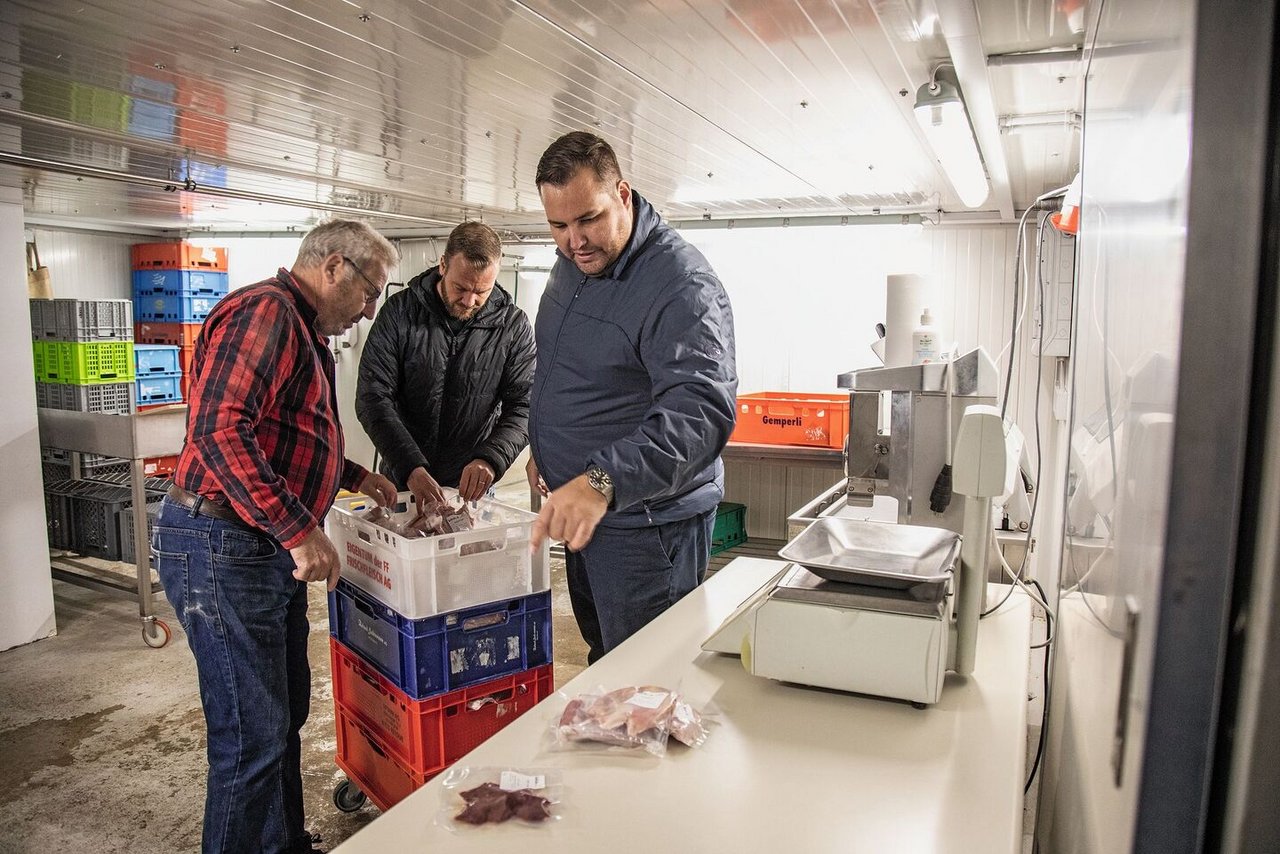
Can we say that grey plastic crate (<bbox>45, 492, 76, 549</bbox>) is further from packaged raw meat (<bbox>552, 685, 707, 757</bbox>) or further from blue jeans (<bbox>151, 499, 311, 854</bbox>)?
packaged raw meat (<bbox>552, 685, 707, 757</bbox>)

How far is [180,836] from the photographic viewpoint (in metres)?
2.69

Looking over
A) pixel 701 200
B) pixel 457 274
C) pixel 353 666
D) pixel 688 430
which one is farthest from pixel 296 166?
pixel 688 430

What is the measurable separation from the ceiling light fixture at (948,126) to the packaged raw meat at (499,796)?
2.36m

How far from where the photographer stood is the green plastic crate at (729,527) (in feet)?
18.7

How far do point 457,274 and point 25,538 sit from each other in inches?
118

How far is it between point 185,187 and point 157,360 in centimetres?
341

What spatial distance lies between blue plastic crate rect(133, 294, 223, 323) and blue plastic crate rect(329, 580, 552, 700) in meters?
6.56

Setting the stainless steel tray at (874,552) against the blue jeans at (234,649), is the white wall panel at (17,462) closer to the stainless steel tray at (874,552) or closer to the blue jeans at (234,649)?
the blue jeans at (234,649)

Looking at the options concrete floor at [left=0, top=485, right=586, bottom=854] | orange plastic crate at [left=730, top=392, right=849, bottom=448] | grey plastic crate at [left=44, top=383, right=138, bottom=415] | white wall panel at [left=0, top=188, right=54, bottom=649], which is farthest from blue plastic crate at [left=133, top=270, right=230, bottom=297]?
orange plastic crate at [left=730, top=392, right=849, bottom=448]

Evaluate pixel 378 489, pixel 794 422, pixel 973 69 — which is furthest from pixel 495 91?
pixel 794 422

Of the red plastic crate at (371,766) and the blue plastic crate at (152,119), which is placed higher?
the blue plastic crate at (152,119)

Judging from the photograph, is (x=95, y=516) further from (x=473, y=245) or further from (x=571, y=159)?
(x=571, y=159)

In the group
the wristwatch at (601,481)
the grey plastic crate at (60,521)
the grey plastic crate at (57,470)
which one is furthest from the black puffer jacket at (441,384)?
the grey plastic crate at (57,470)

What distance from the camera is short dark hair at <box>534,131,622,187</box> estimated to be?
1840 millimetres
